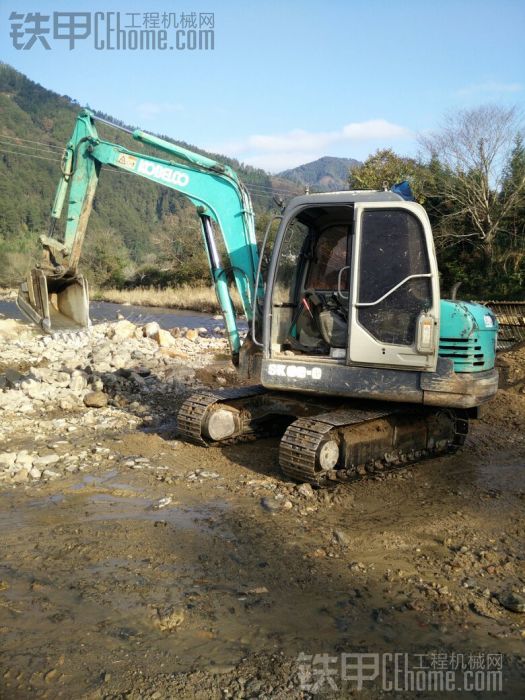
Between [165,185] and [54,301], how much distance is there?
1894mm

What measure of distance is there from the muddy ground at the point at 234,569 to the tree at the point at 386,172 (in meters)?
18.9

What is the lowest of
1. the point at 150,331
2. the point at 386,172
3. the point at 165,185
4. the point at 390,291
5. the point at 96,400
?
the point at 96,400

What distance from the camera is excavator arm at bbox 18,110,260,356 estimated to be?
245 inches

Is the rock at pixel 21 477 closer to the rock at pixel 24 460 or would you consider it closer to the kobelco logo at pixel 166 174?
the rock at pixel 24 460

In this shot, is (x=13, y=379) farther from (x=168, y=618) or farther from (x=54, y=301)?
(x=168, y=618)

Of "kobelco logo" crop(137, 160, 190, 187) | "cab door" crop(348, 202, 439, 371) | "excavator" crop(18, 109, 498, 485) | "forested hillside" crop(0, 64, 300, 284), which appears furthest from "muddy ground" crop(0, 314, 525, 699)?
"forested hillside" crop(0, 64, 300, 284)

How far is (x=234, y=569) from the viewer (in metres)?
3.68

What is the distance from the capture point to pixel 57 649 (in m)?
2.81

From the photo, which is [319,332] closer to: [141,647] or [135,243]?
[141,647]

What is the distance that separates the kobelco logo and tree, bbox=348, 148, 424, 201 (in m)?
18.0

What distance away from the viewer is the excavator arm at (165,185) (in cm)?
622

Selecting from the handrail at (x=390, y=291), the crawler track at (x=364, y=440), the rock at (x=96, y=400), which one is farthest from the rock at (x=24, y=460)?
the handrail at (x=390, y=291)

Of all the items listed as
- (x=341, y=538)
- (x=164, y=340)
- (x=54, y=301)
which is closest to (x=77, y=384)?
(x=54, y=301)

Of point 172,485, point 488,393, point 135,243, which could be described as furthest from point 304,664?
point 135,243
